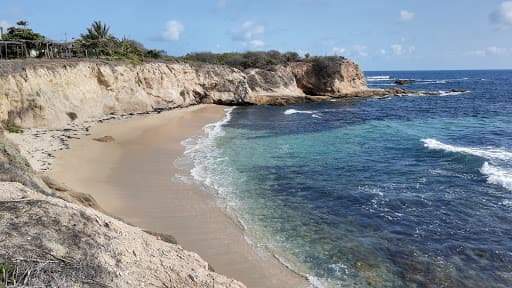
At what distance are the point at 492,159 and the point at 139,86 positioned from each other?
29.4m

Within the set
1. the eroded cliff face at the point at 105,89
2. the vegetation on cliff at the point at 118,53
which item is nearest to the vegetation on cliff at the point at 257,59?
the vegetation on cliff at the point at 118,53

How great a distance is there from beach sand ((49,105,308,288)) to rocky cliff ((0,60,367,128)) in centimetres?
371

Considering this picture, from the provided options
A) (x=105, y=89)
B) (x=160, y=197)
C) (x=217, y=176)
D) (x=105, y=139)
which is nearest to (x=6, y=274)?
(x=160, y=197)

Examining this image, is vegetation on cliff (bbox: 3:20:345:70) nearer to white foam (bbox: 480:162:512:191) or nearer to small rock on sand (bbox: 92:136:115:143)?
small rock on sand (bbox: 92:136:115:143)

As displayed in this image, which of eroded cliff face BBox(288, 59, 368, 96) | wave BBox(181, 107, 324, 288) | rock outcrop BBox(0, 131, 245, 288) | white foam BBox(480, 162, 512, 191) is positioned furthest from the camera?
eroded cliff face BBox(288, 59, 368, 96)

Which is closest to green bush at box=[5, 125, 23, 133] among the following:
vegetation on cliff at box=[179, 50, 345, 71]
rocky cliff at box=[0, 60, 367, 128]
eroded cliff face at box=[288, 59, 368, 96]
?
rocky cliff at box=[0, 60, 367, 128]

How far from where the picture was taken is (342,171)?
19.2m

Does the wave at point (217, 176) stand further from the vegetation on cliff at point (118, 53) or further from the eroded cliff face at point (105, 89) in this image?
the vegetation on cliff at point (118, 53)

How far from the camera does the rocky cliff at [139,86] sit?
83.0ft

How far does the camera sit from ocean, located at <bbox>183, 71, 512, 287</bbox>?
10336mm

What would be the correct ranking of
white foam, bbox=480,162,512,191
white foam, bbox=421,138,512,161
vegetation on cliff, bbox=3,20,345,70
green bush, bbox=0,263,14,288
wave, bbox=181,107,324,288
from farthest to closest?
vegetation on cliff, bbox=3,20,345,70 → white foam, bbox=421,138,512,161 → white foam, bbox=480,162,512,191 → wave, bbox=181,107,324,288 → green bush, bbox=0,263,14,288

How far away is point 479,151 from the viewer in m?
23.1

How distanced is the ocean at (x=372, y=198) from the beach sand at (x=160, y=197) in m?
0.62

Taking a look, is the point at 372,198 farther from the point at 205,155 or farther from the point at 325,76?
the point at 325,76
